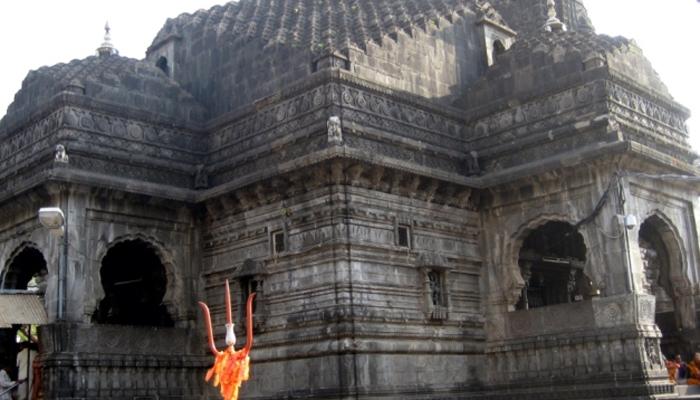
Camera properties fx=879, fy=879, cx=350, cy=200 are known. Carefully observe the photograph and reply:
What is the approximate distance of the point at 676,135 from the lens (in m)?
20.1

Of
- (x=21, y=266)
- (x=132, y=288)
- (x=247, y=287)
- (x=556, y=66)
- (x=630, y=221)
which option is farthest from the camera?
(x=132, y=288)

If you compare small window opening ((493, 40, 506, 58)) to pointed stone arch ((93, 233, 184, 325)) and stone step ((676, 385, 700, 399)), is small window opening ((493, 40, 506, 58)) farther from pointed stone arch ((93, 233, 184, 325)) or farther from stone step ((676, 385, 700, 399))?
pointed stone arch ((93, 233, 184, 325))

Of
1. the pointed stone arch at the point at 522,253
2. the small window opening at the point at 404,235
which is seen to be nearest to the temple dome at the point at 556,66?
the pointed stone arch at the point at 522,253

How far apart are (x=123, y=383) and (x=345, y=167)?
20.0 ft

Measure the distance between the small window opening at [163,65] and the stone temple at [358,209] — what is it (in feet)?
5.65

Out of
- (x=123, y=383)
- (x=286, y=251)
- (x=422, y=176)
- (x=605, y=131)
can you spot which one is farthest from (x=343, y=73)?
(x=123, y=383)

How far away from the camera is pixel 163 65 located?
2267 cm

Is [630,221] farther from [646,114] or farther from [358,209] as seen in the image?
[358,209]

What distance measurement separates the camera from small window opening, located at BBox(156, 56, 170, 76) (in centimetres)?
2241

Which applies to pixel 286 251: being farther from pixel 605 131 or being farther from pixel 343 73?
pixel 605 131

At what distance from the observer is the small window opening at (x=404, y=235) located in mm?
17609

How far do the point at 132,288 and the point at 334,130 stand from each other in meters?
7.20

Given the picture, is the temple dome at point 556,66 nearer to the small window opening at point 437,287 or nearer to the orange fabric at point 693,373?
the small window opening at point 437,287

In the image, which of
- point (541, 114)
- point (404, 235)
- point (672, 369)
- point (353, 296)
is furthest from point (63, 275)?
point (672, 369)
